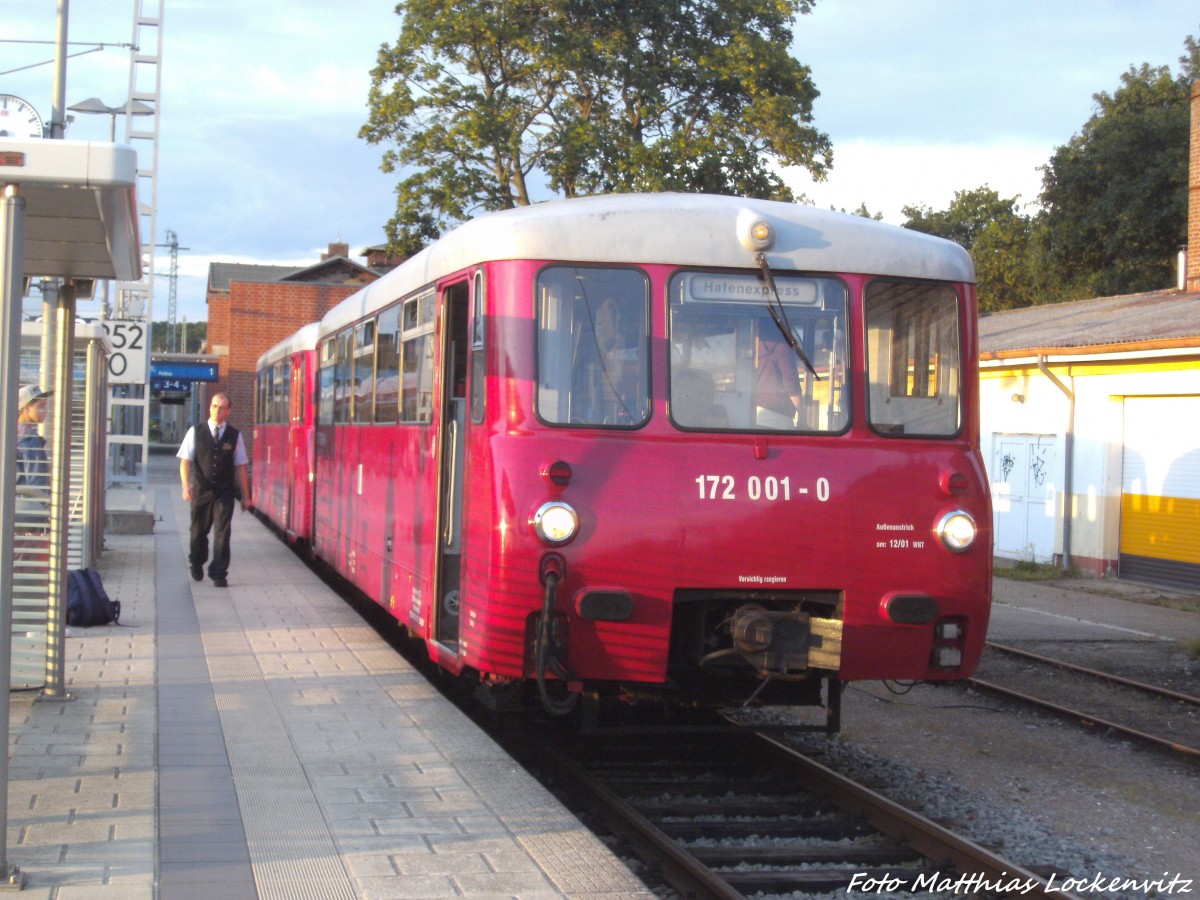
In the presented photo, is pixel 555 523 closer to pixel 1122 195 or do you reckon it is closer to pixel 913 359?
pixel 913 359

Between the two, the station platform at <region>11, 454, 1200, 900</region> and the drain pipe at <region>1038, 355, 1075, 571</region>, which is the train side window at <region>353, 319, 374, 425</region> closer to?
the station platform at <region>11, 454, 1200, 900</region>

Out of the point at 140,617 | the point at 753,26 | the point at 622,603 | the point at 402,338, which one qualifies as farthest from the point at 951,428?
the point at 753,26

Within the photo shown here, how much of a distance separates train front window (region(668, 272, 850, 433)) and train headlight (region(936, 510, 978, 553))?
0.69 meters

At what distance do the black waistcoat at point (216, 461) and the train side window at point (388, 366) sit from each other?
3599 mm

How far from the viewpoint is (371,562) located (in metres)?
10.4

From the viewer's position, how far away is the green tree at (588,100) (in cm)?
2964

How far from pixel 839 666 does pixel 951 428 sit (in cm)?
138

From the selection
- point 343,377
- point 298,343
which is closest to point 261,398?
point 298,343

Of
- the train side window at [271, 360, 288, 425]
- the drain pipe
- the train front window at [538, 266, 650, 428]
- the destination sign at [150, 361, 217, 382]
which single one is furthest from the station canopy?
the destination sign at [150, 361, 217, 382]

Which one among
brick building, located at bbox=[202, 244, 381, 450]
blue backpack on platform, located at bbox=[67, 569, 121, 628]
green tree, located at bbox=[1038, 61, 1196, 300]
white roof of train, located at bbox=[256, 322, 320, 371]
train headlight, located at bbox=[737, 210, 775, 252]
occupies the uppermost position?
green tree, located at bbox=[1038, 61, 1196, 300]

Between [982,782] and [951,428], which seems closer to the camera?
[951,428]

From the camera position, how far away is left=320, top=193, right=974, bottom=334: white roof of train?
6656 millimetres

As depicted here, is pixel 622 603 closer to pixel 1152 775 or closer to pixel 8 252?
pixel 8 252

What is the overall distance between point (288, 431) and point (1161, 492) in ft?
38.7
